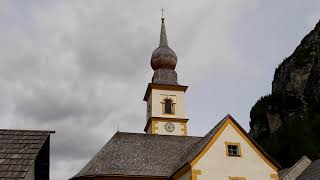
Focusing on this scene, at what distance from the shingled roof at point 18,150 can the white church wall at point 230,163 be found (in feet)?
39.1

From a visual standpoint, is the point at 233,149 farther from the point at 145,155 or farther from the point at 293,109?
the point at 293,109

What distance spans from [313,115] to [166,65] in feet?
118

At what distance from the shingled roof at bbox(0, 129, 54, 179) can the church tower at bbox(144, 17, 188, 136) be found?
955 inches

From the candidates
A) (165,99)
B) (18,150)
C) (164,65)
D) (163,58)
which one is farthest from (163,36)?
(18,150)

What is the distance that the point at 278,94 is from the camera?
88.1 m

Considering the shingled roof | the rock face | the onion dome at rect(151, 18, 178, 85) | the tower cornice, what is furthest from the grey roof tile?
the shingled roof

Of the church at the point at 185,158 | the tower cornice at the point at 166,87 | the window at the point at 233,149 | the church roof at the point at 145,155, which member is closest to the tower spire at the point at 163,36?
the tower cornice at the point at 166,87

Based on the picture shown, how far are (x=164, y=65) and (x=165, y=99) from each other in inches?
209

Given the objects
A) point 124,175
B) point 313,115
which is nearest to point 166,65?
point 124,175

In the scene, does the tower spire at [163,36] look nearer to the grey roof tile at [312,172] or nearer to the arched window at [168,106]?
the arched window at [168,106]

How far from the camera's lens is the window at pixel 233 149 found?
2862cm

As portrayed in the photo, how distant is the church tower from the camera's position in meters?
43.1

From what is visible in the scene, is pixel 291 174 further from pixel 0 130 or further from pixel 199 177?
pixel 0 130

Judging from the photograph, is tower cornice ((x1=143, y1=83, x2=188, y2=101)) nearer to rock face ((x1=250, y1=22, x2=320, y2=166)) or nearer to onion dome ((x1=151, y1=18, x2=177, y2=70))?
onion dome ((x1=151, y1=18, x2=177, y2=70))
